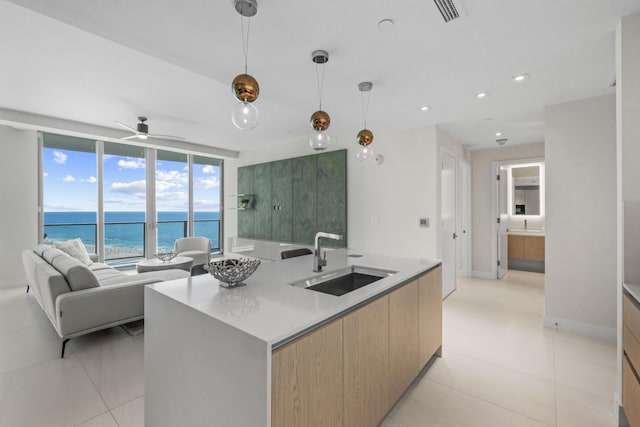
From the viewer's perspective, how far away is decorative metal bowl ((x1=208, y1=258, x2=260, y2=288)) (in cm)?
155

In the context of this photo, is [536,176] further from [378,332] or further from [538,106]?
[378,332]

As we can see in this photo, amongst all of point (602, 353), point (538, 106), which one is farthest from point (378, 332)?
point (538, 106)

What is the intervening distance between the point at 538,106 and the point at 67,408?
514cm

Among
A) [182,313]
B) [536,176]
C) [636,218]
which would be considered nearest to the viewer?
[182,313]

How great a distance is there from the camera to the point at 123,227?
6.25 m

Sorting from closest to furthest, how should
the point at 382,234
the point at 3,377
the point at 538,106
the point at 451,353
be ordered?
the point at 3,377
the point at 451,353
the point at 538,106
the point at 382,234

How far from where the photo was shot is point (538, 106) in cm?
324

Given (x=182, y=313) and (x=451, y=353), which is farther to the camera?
(x=451, y=353)

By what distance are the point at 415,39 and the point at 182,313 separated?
7.49 feet

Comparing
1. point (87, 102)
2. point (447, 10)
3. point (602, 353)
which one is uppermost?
point (87, 102)

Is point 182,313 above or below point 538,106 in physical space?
below

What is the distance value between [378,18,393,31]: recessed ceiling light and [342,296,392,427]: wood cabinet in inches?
68.4

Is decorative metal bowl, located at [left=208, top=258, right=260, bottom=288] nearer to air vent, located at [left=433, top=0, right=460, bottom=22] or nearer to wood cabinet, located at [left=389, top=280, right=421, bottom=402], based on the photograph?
wood cabinet, located at [left=389, top=280, right=421, bottom=402]

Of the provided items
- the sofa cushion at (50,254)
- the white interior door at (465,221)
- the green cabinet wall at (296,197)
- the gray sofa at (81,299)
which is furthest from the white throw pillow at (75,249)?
the white interior door at (465,221)
